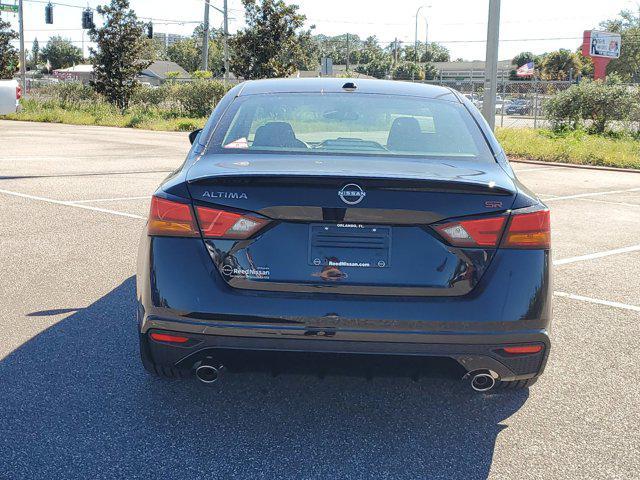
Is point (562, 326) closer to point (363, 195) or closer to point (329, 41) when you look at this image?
point (363, 195)

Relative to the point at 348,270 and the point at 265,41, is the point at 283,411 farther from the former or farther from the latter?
the point at 265,41

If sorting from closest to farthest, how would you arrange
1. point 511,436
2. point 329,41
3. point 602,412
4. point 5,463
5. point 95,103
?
point 5,463
point 511,436
point 602,412
point 95,103
point 329,41

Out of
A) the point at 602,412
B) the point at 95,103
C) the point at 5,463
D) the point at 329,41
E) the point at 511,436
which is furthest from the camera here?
the point at 329,41

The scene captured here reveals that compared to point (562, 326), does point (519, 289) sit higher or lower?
higher

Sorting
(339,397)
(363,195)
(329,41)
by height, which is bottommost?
(339,397)

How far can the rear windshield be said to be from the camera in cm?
403

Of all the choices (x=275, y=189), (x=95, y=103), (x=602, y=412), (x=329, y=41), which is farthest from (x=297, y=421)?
(x=329, y=41)

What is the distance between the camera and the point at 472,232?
10.8 feet

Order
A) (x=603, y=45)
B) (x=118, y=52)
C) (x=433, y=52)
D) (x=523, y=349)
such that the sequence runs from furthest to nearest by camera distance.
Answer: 1. (x=433, y=52)
2. (x=603, y=45)
3. (x=118, y=52)
4. (x=523, y=349)

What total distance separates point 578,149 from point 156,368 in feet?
60.9

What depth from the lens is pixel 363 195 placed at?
3258 millimetres

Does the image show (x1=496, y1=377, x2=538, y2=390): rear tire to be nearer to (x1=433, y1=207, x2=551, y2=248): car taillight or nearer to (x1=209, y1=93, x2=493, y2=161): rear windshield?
(x1=433, y1=207, x2=551, y2=248): car taillight

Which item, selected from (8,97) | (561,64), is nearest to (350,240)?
(8,97)

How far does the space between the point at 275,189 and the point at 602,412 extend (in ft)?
6.55
